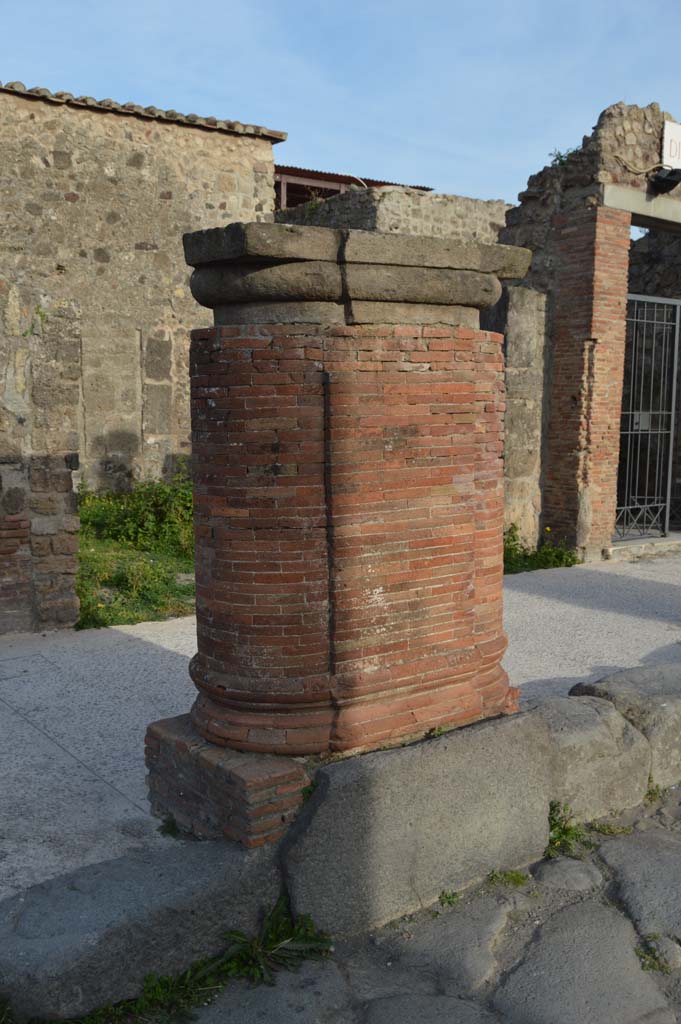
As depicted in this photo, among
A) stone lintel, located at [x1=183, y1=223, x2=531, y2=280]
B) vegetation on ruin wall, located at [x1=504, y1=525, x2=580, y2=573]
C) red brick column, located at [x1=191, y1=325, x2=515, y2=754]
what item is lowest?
vegetation on ruin wall, located at [x1=504, y1=525, x2=580, y2=573]

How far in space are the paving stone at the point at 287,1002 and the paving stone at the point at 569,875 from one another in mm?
1032

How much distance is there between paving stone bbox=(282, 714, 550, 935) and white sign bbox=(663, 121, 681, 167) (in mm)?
7977

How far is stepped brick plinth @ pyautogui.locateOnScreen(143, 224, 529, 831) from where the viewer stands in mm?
3189

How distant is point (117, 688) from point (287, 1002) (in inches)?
115

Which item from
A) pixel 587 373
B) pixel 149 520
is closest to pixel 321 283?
pixel 149 520

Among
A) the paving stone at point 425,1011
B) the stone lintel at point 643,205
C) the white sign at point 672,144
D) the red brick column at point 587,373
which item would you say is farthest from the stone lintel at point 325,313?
the white sign at point 672,144

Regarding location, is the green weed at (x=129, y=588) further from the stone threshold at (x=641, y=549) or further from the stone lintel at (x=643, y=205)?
Result: the stone lintel at (x=643, y=205)

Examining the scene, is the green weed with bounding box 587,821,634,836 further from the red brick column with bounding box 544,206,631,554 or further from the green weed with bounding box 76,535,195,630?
the red brick column with bounding box 544,206,631,554

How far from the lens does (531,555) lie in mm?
9664

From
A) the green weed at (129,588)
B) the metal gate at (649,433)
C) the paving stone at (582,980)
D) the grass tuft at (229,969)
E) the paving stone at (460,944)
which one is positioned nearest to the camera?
the grass tuft at (229,969)

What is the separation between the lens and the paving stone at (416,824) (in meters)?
3.07

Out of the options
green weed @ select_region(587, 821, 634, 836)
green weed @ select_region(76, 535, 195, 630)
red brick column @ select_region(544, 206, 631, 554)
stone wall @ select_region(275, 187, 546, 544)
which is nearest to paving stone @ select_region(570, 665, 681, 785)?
A: green weed @ select_region(587, 821, 634, 836)

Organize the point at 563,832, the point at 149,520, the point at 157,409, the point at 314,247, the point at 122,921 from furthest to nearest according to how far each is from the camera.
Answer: the point at 157,409
the point at 149,520
the point at 563,832
the point at 314,247
the point at 122,921

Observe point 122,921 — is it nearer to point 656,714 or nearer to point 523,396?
point 656,714
